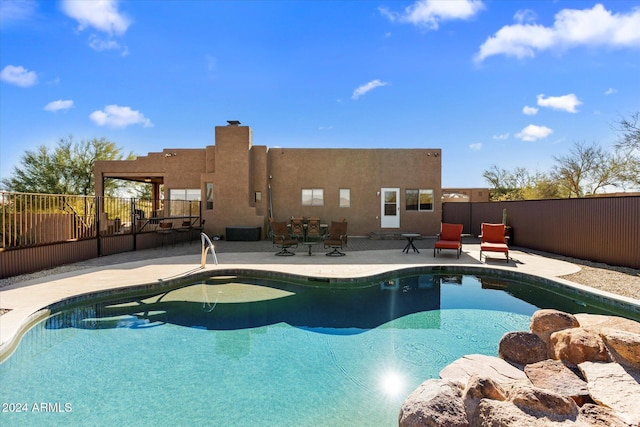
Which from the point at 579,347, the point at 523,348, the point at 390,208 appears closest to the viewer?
the point at 579,347

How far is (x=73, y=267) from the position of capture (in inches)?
302

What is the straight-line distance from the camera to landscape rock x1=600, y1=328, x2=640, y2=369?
2.94 m

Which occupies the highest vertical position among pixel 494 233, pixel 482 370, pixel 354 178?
pixel 354 178

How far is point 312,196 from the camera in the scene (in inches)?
595

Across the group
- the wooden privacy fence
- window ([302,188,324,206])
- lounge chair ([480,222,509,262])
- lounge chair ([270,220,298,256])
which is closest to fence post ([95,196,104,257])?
lounge chair ([270,220,298,256])

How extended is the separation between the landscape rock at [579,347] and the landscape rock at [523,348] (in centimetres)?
13

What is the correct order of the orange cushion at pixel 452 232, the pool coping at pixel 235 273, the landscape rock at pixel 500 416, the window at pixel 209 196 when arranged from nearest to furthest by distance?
the landscape rock at pixel 500 416, the pool coping at pixel 235 273, the orange cushion at pixel 452 232, the window at pixel 209 196

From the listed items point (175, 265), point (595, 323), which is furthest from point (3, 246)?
point (595, 323)

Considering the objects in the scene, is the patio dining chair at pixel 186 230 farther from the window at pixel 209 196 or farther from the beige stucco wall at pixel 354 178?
the beige stucco wall at pixel 354 178

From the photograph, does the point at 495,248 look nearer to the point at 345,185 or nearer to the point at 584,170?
the point at 345,185

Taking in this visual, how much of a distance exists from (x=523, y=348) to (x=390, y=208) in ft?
38.9

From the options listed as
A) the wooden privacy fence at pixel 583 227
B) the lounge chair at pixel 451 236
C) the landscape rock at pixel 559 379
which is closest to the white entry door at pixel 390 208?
the wooden privacy fence at pixel 583 227

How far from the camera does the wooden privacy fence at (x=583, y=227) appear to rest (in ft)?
25.5

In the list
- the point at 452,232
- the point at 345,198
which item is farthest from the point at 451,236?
the point at 345,198
